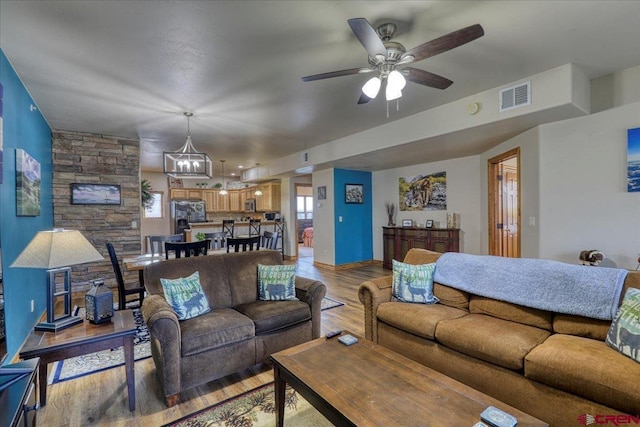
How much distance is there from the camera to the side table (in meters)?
1.76

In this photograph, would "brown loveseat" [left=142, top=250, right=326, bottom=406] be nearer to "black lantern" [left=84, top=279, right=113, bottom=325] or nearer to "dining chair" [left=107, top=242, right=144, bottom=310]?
"black lantern" [left=84, top=279, right=113, bottom=325]

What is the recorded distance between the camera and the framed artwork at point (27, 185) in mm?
2818

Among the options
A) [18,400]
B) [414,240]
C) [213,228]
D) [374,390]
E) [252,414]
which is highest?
[213,228]

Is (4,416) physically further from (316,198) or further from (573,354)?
(316,198)

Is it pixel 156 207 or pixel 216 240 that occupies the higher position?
pixel 156 207

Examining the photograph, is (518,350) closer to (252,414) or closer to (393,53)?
(252,414)

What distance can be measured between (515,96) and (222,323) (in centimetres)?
358

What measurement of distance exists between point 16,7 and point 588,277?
417cm

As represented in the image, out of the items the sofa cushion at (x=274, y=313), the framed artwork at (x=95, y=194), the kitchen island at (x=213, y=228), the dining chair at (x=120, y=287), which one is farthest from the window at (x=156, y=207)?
the sofa cushion at (x=274, y=313)

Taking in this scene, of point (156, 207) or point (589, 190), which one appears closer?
point (589, 190)

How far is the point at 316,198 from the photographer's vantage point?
7125 millimetres

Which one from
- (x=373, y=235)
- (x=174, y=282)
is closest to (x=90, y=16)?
(x=174, y=282)

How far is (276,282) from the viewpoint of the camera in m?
2.84

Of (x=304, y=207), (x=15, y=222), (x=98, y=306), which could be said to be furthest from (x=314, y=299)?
(x=304, y=207)
